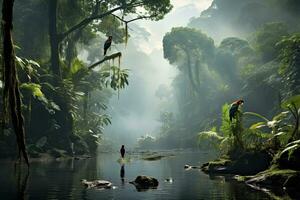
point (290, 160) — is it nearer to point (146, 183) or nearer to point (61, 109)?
point (146, 183)

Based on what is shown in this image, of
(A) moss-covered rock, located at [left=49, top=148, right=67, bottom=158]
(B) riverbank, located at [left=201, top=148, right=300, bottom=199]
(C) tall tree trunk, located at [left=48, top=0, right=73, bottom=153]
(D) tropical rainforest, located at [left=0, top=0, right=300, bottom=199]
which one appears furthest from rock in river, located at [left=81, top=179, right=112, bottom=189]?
(C) tall tree trunk, located at [left=48, top=0, right=73, bottom=153]

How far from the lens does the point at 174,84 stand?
4382 inches

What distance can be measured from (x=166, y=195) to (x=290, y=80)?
1327 inches

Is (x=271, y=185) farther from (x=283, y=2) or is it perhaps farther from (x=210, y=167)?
(x=283, y=2)

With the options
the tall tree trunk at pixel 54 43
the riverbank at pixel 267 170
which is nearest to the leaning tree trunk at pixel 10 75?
the riverbank at pixel 267 170

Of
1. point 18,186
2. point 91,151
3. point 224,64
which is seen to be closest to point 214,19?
point 224,64

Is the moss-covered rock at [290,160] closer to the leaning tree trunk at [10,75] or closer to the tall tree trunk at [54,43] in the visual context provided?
the leaning tree trunk at [10,75]

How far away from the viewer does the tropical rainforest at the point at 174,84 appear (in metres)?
18.5

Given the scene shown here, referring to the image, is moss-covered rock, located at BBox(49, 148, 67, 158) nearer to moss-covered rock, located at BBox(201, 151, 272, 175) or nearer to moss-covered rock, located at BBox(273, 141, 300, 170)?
moss-covered rock, located at BBox(201, 151, 272, 175)

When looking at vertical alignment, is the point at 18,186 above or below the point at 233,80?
below

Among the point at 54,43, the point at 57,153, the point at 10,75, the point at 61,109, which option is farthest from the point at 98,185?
the point at 54,43

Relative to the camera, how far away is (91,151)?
154ft

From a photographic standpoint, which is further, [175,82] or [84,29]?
[175,82]

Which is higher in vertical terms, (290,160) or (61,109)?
(61,109)
